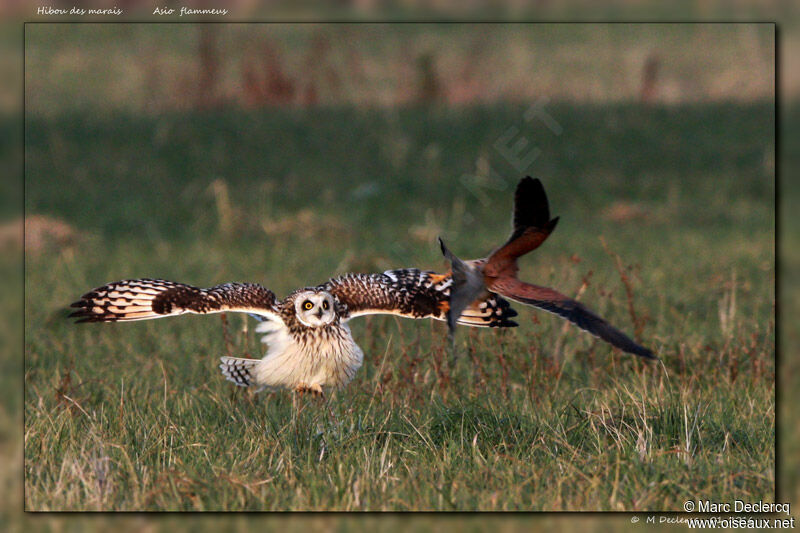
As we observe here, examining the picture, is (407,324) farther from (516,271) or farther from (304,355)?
(516,271)

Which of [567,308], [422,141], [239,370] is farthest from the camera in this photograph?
[422,141]

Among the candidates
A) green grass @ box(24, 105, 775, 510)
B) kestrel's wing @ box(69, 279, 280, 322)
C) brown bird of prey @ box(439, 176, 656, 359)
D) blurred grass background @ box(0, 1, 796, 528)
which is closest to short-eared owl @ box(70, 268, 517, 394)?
kestrel's wing @ box(69, 279, 280, 322)

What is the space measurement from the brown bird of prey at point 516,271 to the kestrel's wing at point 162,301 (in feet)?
3.43

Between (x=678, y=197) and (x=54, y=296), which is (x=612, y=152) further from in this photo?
(x=54, y=296)

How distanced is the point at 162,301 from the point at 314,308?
0.66m

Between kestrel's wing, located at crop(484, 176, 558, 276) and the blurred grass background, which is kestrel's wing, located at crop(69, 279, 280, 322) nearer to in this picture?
kestrel's wing, located at crop(484, 176, 558, 276)

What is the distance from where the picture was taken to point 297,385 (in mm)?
4422

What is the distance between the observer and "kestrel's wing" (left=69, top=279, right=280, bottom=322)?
13.5 feet

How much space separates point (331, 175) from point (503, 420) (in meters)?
7.71

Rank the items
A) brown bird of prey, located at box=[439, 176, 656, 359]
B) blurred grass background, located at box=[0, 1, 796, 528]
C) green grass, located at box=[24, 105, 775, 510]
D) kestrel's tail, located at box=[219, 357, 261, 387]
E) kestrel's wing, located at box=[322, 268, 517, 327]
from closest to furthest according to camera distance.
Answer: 1. brown bird of prey, located at box=[439, 176, 656, 359]
2. green grass, located at box=[24, 105, 775, 510]
3. kestrel's wing, located at box=[322, 268, 517, 327]
4. kestrel's tail, located at box=[219, 357, 261, 387]
5. blurred grass background, located at box=[0, 1, 796, 528]

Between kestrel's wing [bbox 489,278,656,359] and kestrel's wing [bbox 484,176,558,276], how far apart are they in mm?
100

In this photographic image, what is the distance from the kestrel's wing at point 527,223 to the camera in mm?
3504

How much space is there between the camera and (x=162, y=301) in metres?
4.16

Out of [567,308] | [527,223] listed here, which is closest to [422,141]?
[527,223]
